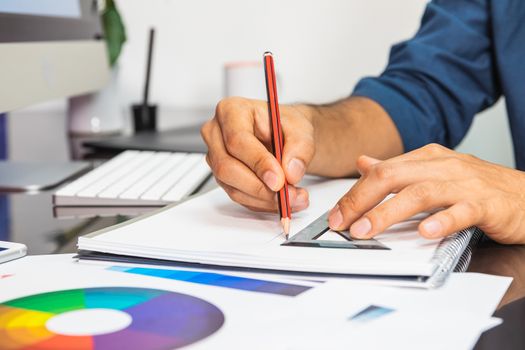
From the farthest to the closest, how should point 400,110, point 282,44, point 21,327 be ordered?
point 282,44 < point 400,110 < point 21,327

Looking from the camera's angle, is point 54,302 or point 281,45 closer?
point 54,302

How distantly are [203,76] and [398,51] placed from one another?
68 cm

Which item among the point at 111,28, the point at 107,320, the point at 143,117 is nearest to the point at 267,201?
the point at 107,320

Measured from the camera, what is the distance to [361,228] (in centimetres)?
59

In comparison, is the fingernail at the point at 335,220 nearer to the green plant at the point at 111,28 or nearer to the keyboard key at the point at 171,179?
the keyboard key at the point at 171,179

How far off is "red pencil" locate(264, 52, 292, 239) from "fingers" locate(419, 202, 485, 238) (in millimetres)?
116

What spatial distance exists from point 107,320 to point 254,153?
0.82 feet

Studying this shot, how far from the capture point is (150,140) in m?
1.25

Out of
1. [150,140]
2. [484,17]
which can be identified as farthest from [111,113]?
[484,17]

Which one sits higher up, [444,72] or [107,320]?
[444,72]

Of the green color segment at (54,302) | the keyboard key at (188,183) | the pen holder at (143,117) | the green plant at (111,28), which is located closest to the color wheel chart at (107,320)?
the green color segment at (54,302)

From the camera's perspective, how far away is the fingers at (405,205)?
59cm

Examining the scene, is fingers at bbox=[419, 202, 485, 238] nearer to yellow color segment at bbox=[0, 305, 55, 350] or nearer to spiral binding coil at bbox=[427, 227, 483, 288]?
spiral binding coil at bbox=[427, 227, 483, 288]

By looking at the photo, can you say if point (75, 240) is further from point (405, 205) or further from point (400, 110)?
point (400, 110)
